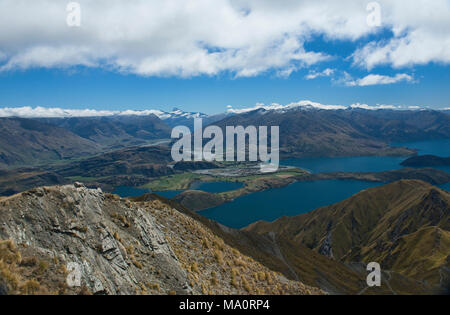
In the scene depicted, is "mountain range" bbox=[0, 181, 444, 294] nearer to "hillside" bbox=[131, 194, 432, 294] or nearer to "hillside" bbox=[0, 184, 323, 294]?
"hillside" bbox=[0, 184, 323, 294]

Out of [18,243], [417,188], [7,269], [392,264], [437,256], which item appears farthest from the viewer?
[417,188]

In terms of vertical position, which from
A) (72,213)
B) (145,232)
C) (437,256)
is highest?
(72,213)

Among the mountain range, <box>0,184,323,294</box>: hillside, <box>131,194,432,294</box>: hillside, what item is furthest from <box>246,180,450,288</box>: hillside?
<box>0,184,323,294</box>: hillside

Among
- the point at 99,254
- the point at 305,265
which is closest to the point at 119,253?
the point at 99,254

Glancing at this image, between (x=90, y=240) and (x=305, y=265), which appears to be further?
(x=305, y=265)

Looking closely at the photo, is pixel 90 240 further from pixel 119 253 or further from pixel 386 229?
pixel 386 229

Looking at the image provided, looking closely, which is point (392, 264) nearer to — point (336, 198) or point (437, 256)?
point (437, 256)
